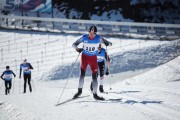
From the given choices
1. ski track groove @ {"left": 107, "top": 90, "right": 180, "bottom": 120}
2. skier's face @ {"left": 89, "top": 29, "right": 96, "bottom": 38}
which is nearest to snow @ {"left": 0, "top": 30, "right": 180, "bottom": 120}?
ski track groove @ {"left": 107, "top": 90, "right": 180, "bottom": 120}

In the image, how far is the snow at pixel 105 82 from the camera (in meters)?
5.93

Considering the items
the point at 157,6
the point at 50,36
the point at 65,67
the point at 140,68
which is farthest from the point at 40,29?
the point at 157,6

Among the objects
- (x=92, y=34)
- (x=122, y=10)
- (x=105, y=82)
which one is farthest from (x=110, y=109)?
(x=122, y=10)

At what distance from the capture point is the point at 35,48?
30.3 meters

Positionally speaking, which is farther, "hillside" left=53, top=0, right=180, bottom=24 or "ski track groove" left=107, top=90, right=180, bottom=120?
"hillside" left=53, top=0, right=180, bottom=24

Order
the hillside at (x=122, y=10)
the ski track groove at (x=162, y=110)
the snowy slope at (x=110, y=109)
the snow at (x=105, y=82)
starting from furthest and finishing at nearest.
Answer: the hillside at (x=122, y=10) → the snow at (x=105, y=82) → the snowy slope at (x=110, y=109) → the ski track groove at (x=162, y=110)

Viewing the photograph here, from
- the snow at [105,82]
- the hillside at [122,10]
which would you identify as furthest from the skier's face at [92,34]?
the hillside at [122,10]

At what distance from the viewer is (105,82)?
2088 centimetres

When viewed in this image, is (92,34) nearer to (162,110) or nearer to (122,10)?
(162,110)

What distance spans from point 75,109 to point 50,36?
28293mm

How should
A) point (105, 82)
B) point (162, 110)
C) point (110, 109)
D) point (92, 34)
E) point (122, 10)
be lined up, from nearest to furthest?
1. point (162, 110)
2. point (110, 109)
3. point (92, 34)
4. point (105, 82)
5. point (122, 10)

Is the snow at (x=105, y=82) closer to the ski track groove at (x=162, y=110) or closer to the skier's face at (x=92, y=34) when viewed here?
the ski track groove at (x=162, y=110)

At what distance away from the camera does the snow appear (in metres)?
5.93

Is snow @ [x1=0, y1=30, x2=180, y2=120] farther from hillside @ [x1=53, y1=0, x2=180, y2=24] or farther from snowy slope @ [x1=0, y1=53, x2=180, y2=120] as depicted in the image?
hillside @ [x1=53, y1=0, x2=180, y2=24]
